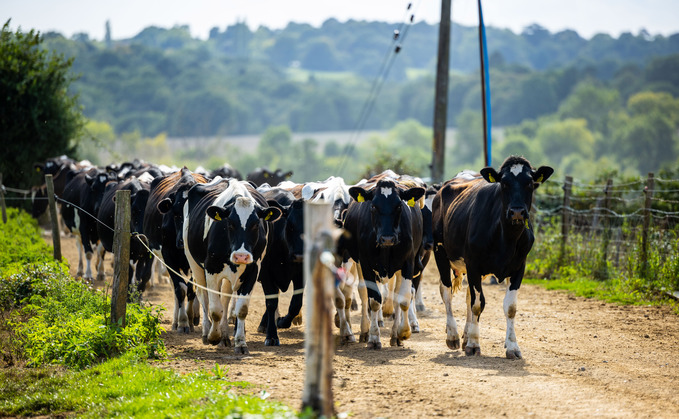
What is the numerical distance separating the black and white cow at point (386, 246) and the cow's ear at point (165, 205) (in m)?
2.87

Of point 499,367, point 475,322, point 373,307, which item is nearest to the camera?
point 499,367

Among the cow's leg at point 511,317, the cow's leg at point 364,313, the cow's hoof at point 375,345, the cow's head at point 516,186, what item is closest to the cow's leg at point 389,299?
the cow's leg at point 364,313

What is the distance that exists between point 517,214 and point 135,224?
738cm

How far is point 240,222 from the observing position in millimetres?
A: 10391

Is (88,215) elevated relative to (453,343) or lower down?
elevated

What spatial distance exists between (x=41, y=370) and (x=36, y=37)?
21.0 meters

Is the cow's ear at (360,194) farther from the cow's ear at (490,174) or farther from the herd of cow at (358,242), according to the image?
the cow's ear at (490,174)

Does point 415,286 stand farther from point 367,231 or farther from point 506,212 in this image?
point 506,212

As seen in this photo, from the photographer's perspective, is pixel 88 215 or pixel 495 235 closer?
pixel 495 235

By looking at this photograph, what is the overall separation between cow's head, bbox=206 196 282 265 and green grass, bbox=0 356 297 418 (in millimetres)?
1815

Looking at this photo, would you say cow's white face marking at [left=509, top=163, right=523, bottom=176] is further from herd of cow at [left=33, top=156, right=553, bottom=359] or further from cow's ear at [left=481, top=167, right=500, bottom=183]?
cow's ear at [left=481, top=167, right=500, bottom=183]

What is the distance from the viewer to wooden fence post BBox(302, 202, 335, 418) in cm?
555

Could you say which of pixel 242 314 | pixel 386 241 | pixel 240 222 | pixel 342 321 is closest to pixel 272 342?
pixel 242 314

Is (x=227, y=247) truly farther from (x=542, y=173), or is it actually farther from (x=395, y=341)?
(x=542, y=173)
